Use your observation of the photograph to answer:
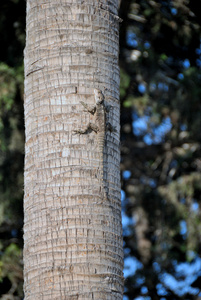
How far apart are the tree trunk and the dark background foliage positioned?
4.36 meters

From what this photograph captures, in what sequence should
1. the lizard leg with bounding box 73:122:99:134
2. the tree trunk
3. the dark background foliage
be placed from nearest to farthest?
the tree trunk → the lizard leg with bounding box 73:122:99:134 → the dark background foliage

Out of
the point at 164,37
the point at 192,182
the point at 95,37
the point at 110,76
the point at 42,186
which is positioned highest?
the point at 164,37

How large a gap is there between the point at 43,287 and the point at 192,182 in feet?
22.4

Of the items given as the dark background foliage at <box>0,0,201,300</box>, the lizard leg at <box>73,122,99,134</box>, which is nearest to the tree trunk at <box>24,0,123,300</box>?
the lizard leg at <box>73,122,99,134</box>

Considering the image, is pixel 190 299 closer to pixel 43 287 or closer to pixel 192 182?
pixel 192 182

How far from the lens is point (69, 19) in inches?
115

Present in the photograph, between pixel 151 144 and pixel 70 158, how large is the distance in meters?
7.19

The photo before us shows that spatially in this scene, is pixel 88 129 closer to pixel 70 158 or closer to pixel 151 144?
pixel 70 158

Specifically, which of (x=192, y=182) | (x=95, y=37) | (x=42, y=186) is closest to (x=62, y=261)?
(x=42, y=186)

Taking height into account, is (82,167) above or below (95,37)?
below

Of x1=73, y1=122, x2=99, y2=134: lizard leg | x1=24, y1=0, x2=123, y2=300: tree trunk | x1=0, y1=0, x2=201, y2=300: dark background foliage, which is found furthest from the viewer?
x1=0, y1=0, x2=201, y2=300: dark background foliage

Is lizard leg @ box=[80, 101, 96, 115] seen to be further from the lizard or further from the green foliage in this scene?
the green foliage

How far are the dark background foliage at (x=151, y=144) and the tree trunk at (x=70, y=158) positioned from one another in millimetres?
4358

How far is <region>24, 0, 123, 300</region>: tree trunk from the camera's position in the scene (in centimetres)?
252
